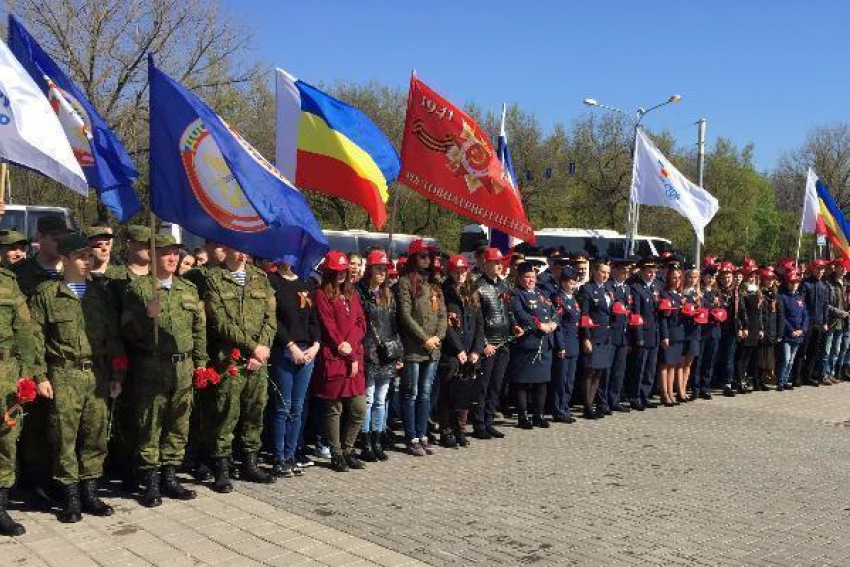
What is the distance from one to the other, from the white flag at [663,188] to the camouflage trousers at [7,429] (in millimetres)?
8952

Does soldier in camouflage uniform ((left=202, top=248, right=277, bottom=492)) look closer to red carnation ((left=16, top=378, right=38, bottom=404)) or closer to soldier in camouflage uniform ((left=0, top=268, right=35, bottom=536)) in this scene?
soldier in camouflage uniform ((left=0, top=268, right=35, bottom=536))

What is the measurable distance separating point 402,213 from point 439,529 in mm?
36927

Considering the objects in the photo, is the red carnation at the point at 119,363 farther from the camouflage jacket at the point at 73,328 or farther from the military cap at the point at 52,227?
the military cap at the point at 52,227

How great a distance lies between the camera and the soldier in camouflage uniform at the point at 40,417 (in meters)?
5.94

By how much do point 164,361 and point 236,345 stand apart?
0.59m

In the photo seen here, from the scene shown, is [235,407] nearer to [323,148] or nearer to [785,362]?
[323,148]

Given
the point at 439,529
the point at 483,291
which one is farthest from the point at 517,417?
the point at 439,529

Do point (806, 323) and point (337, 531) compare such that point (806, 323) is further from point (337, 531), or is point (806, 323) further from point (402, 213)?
point (402, 213)

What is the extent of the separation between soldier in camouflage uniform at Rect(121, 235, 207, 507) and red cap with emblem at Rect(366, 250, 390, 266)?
1.98 meters

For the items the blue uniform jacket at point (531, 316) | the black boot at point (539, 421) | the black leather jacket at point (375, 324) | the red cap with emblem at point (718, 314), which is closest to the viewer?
the black leather jacket at point (375, 324)

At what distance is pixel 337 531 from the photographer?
18.4 feet

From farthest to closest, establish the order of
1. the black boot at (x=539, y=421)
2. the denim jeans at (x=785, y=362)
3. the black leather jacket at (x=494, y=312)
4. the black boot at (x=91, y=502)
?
the denim jeans at (x=785, y=362)
the black boot at (x=539, y=421)
the black leather jacket at (x=494, y=312)
the black boot at (x=91, y=502)

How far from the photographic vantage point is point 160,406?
6047 mm

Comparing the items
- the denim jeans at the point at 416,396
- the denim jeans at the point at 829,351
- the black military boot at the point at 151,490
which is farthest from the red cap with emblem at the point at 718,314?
the black military boot at the point at 151,490
